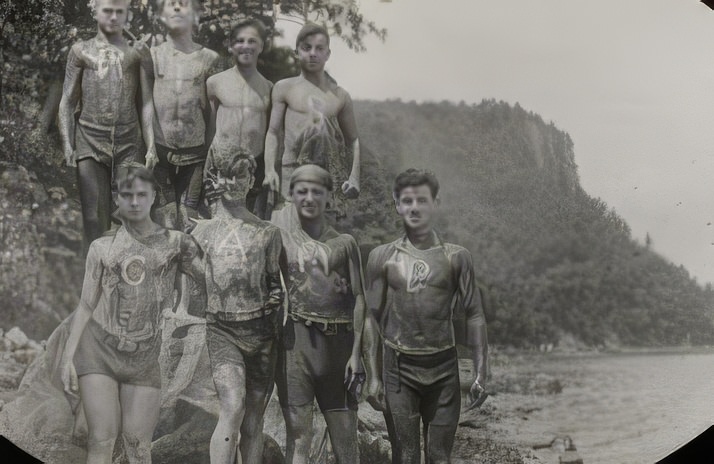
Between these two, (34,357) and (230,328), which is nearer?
(230,328)

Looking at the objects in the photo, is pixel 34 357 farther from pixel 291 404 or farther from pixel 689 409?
pixel 689 409

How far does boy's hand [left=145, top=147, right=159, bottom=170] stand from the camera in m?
5.69

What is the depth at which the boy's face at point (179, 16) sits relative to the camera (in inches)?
228

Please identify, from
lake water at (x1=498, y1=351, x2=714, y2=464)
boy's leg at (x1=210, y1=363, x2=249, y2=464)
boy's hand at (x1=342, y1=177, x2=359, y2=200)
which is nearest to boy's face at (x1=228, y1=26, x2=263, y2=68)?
boy's hand at (x1=342, y1=177, x2=359, y2=200)

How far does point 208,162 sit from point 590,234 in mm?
2323

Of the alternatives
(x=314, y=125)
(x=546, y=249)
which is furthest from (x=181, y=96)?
(x=546, y=249)

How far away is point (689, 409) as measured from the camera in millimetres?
5676

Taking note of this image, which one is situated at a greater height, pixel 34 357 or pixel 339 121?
pixel 339 121

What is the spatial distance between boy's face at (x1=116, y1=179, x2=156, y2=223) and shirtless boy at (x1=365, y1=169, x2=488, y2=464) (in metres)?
1.36

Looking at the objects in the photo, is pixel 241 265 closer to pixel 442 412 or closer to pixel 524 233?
pixel 442 412

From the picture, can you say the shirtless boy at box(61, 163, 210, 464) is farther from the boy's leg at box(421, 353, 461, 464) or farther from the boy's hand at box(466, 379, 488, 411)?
the boy's hand at box(466, 379, 488, 411)

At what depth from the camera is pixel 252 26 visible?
18.8 ft

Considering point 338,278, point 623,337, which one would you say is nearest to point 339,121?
point 338,278

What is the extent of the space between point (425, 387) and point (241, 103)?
78.2 inches
